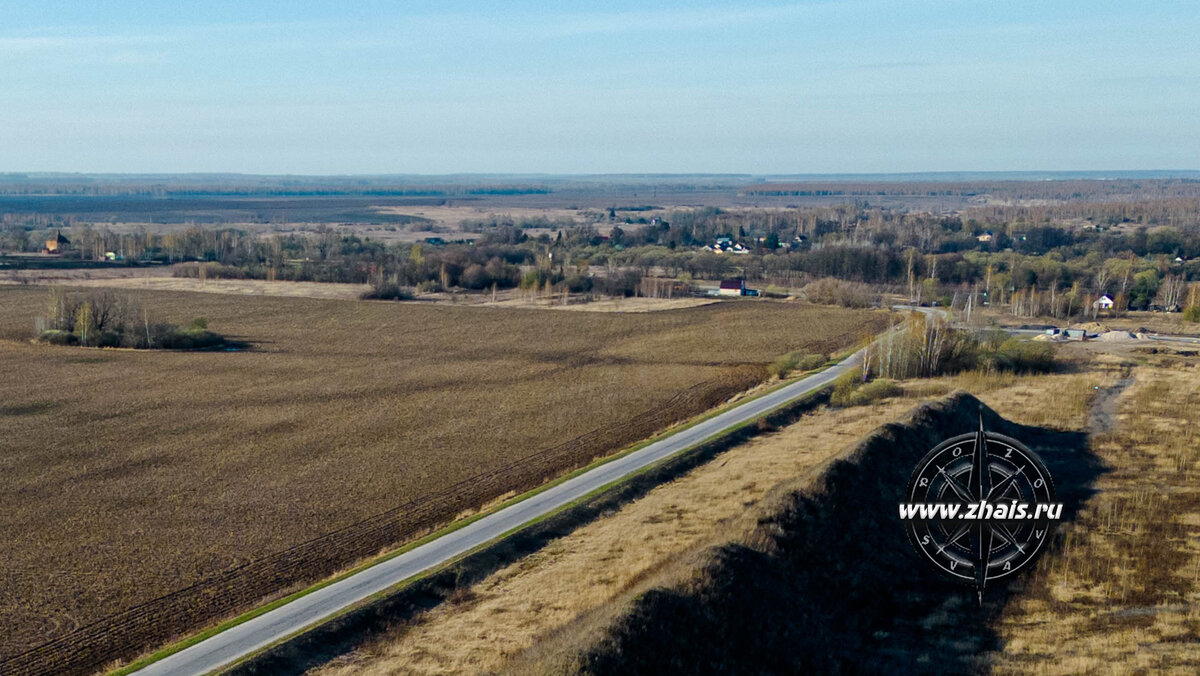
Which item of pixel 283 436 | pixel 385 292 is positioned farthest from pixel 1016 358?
pixel 385 292

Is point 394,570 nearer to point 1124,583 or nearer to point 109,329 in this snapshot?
point 1124,583

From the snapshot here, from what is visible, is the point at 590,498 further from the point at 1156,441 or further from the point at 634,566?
the point at 1156,441

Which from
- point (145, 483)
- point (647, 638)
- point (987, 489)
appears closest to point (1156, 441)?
point (987, 489)

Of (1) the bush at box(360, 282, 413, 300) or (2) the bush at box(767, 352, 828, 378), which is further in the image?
(1) the bush at box(360, 282, 413, 300)

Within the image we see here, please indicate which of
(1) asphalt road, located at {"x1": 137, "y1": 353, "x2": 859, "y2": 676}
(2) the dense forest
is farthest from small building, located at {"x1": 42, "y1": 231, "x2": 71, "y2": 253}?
(1) asphalt road, located at {"x1": 137, "y1": 353, "x2": 859, "y2": 676}

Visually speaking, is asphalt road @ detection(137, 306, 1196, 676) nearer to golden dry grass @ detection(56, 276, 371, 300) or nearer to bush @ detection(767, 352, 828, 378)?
bush @ detection(767, 352, 828, 378)

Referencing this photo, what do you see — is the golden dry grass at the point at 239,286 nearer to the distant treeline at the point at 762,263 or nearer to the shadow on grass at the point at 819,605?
the distant treeline at the point at 762,263
